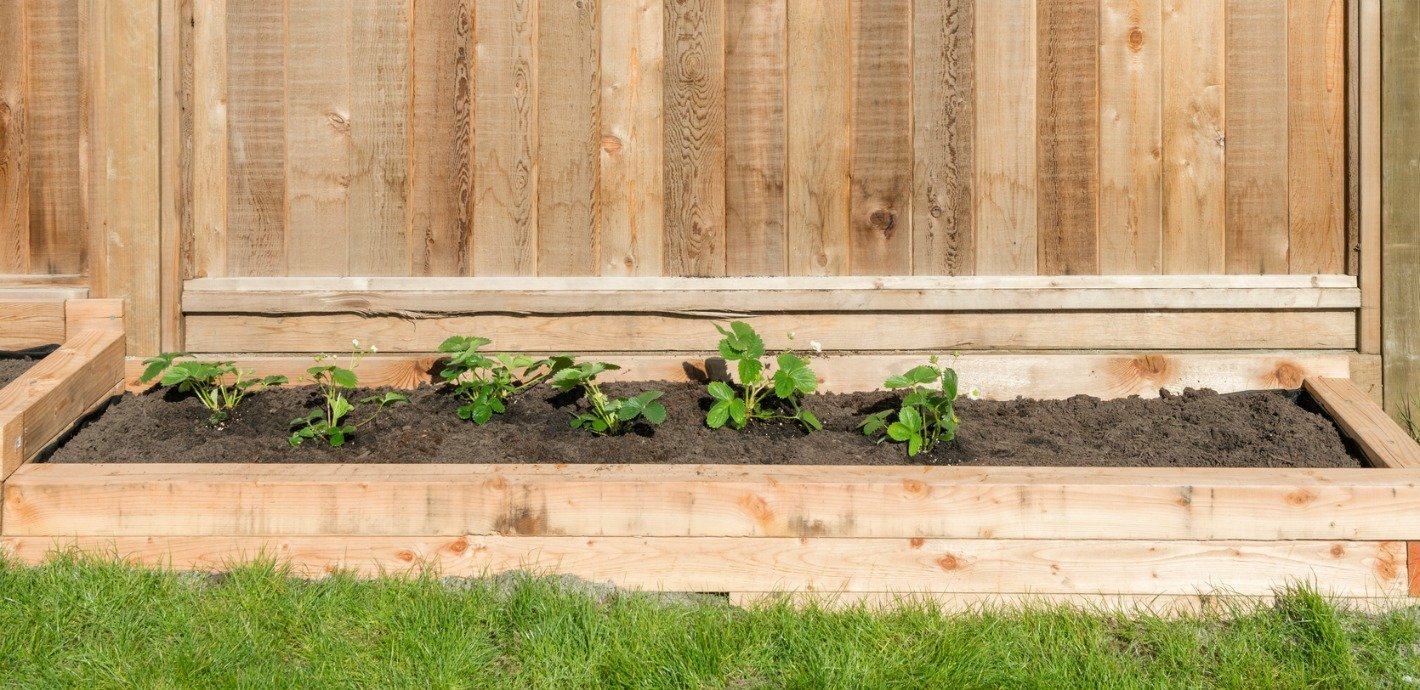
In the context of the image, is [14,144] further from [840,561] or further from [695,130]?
[840,561]

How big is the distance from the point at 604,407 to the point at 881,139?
1.18 m

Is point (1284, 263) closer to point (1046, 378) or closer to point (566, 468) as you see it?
point (1046, 378)

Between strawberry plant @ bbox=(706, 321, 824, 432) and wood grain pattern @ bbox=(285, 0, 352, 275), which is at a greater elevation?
wood grain pattern @ bbox=(285, 0, 352, 275)

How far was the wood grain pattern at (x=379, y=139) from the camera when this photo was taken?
9.30ft

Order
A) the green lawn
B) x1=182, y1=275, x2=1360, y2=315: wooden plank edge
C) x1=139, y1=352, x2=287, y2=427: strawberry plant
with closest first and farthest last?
the green lawn
x1=139, y1=352, x2=287, y2=427: strawberry plant
x1=182, y1=275, x2=1360, y2=315: wooden plank edge


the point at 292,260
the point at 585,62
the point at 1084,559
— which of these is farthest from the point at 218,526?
the point at 1084,559

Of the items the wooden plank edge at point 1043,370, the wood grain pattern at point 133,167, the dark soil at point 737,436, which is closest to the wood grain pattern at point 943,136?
the wooden plank edge at point 1043,370

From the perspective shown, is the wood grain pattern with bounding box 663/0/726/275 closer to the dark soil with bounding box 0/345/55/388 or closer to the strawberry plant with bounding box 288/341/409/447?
the strawberry plant with bounding box 288/341/409/447

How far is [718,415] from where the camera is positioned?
94.5 inches

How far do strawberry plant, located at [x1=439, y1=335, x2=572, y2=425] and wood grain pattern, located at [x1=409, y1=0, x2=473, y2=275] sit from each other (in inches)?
12.1

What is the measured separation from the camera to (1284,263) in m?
2.83

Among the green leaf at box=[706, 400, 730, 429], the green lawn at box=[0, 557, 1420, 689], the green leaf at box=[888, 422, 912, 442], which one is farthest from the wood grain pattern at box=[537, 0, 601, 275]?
the green lawn at box=[0, 557, 1420, 689]

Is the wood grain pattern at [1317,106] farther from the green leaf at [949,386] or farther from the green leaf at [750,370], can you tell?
the green leaf at [750,370]

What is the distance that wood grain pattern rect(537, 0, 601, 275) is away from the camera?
2830 millimetres
